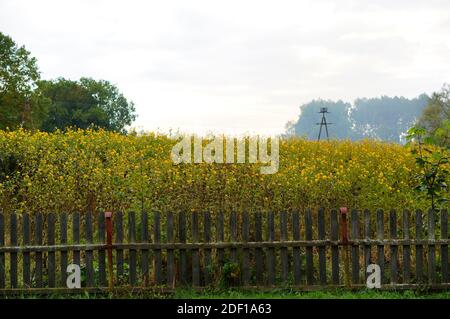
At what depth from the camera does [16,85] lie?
42.1 m

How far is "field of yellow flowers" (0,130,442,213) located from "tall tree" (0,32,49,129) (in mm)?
27665

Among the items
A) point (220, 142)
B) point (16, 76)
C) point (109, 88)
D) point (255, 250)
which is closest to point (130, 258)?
point (255, 250)

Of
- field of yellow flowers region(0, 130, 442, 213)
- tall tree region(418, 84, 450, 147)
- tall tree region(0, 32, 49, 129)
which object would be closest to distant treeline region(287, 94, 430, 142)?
tall tree region(418, 84, 450, 147)

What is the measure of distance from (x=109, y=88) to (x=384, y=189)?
55.8 m

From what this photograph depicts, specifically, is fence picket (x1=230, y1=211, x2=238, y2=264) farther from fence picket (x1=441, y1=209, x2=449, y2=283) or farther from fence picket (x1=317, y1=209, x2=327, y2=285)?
fence picket (x1=441, y1=209, x2=449, y2=283)

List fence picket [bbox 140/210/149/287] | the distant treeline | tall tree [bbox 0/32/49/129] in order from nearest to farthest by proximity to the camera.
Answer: fence picket [bbox 140/210/149/287], tall tree [bbox 0/32/49/129], the distant treeline

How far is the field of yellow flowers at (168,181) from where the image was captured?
10.9 m

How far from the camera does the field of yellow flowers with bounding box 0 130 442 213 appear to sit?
10.9 m

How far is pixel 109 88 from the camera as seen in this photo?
2557 inches

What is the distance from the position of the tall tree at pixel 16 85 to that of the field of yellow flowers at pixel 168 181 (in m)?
27.7

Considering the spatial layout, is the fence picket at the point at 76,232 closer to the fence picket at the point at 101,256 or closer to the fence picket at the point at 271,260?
the fence picket at the point at 101,256

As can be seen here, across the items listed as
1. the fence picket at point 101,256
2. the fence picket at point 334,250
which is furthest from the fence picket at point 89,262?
the fence picket at point 334,250

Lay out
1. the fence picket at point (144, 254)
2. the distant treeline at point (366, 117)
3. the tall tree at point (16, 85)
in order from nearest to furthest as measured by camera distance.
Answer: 1. the fence picket at point (144, 254)
2. the tall tree at point (16, 85)
3. the distant treeline at point (366, 117)

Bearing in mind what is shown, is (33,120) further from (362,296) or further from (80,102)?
(362,296)
